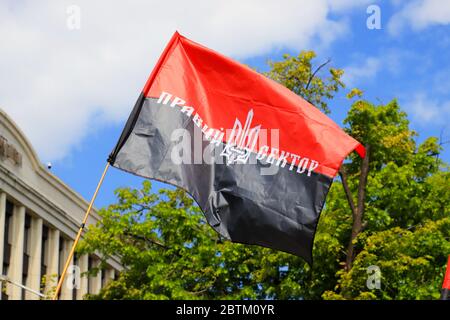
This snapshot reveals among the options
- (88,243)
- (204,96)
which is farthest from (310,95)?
(204,96)

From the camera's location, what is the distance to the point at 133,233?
30.7 m

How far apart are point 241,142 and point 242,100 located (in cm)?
53

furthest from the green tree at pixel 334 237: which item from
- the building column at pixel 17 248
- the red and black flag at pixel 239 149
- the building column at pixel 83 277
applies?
the building column at pixel 83 277

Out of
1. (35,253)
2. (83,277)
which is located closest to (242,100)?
(35,253)

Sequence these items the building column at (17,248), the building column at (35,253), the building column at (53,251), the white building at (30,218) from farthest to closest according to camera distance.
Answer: the building column at (53,251) → the building column at (35,253) → the building column at (17,248) → the white building at (30,218)

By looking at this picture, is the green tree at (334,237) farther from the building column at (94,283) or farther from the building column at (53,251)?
the building column at (94,283)

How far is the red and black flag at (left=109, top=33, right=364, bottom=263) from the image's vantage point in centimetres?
1004

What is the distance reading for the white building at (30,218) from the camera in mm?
41688

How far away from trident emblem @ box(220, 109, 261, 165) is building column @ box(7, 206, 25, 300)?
3336 cm

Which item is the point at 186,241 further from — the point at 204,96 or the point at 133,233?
the point at 204,96

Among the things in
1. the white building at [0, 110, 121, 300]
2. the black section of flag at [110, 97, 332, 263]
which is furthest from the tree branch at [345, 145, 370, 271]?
the black section of flag at [110, 97, 332, 263]

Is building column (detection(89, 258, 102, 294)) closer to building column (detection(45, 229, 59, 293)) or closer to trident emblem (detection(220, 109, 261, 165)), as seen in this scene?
building column (detection(45, 229, 59, 293))

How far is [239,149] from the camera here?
10453mm

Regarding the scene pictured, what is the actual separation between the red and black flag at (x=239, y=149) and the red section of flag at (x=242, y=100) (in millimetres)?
11
